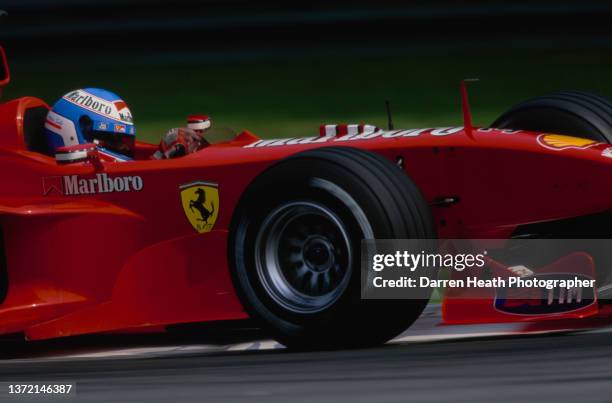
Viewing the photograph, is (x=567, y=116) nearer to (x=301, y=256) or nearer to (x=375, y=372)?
(x=301, y=256)

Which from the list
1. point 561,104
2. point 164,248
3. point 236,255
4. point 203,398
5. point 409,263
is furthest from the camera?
point 561,104

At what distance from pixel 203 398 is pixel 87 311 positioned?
5.46 feet

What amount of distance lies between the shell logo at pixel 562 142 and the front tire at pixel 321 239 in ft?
2.41

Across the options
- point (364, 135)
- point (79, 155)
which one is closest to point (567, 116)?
point (364, 135)

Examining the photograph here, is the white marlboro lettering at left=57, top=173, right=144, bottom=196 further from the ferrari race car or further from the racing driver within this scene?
the racing driver

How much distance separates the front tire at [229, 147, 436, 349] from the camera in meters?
4.70

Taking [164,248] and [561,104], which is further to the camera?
[561,104]

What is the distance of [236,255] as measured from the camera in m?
5.00

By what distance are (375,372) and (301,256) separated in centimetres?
80

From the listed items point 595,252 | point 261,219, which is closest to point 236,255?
point 261,219

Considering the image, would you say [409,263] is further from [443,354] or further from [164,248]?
[164,248]

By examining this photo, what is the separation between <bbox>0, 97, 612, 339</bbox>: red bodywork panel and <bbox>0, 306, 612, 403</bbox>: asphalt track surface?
26cm

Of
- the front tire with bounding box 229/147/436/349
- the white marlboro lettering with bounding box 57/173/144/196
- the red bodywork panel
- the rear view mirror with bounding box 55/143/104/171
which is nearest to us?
the front tire with bounding box 229/147/436/349

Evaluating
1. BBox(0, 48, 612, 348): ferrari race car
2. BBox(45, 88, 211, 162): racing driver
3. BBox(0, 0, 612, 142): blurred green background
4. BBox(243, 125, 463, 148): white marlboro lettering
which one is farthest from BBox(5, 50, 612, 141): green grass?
BBox(0, 48, 612, 348): ferrari race car
